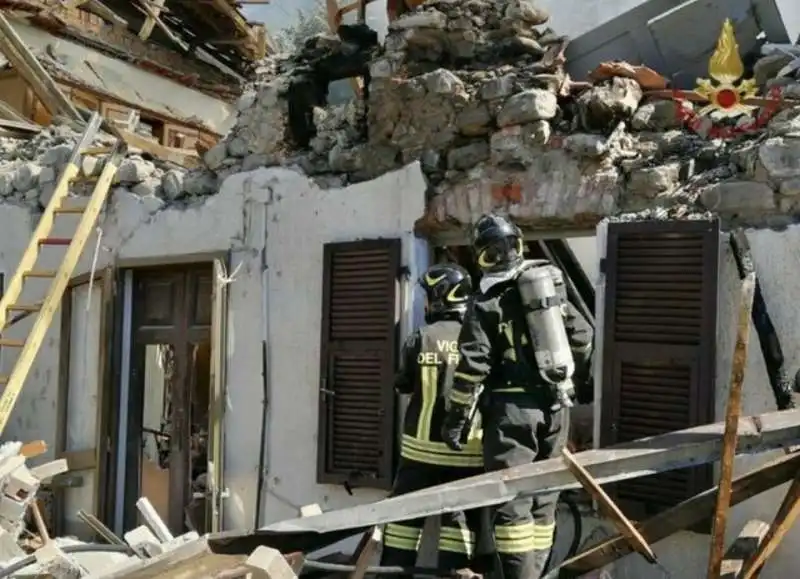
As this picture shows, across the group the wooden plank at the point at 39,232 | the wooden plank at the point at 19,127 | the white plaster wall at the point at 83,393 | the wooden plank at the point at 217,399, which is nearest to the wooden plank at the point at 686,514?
the wooden plank at the point at 217,399

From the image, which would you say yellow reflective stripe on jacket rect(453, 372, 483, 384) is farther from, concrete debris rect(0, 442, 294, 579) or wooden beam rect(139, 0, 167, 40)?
wooden beam rect(139, 0, 167, 40)

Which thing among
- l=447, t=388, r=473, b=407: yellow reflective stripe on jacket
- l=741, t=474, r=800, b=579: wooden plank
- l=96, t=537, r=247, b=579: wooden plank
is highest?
l=447, t=388, r=473, b=407: yellow reflective stripe on jacket

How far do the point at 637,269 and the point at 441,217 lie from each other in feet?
4.03

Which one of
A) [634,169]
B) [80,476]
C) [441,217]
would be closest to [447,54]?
[441,217]

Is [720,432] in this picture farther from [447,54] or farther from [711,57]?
[447,54]

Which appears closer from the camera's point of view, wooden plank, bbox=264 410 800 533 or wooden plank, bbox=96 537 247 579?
wooden plank, bbox=264 410 800 533

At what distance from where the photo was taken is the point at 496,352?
4.51 metres

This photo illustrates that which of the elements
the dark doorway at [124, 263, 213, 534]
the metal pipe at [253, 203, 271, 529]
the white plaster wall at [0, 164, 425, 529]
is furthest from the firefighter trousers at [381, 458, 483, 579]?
the dark doorway at [124, 263, 213, 534]

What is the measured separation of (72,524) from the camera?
6961mm

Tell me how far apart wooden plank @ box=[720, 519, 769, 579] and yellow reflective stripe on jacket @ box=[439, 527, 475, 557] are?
126 cm

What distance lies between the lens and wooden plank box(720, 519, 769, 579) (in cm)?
367

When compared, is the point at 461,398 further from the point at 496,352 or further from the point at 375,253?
the point at 375,253

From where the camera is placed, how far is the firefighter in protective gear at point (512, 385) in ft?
14.1

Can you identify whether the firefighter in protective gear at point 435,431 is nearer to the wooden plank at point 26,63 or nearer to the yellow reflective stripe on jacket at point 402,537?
the yellow reflective stripe on jacket at point 402,537
